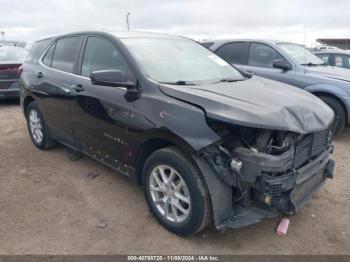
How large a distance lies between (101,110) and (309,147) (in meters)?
2.04

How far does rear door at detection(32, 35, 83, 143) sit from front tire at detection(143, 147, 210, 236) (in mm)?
1612

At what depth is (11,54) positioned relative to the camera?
28.8 ft

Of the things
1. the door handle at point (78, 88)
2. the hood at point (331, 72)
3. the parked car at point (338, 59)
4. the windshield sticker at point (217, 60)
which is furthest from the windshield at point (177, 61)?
the parked car at point (338, 59)

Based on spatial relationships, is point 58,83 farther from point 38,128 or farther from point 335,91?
point 335,91

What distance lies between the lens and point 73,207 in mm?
3578

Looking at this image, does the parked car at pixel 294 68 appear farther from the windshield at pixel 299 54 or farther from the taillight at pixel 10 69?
the taillight at pixel 10 69

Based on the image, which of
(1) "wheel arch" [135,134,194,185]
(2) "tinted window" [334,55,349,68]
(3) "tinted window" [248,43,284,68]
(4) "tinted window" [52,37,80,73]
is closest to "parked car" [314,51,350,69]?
(2) "tinted window" [334,55,349,68]

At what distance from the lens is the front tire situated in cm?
276

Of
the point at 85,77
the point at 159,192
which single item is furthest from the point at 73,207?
the point at 85,77

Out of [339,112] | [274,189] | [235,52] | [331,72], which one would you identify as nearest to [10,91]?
[235,52]

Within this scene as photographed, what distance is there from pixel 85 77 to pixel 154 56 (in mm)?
904

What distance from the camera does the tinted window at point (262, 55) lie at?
6688 mm

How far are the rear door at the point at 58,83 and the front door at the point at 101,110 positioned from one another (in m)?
0.19

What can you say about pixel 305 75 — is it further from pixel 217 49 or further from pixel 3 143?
pixel 3 143
